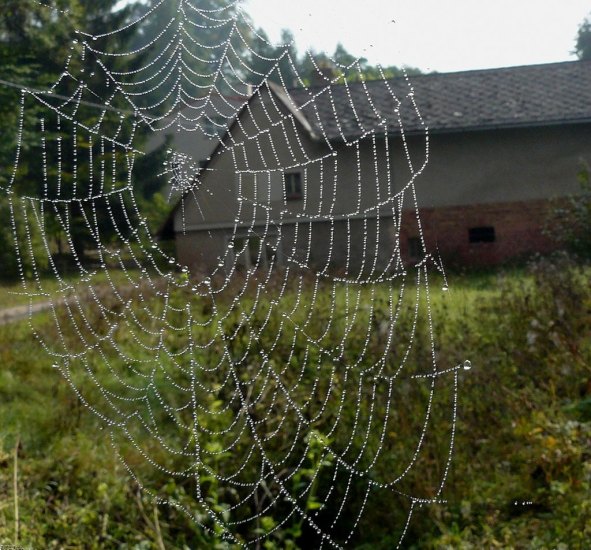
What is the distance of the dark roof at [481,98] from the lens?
625 inches

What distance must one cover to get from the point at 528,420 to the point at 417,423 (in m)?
0.69

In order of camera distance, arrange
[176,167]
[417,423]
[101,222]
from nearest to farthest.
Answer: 1. [176,167]
2. [417,423]
3. [101,222]

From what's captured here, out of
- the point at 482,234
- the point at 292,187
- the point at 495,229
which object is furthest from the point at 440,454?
the point at 482,234

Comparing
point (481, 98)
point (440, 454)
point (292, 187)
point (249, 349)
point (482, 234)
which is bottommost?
point (440, 454)

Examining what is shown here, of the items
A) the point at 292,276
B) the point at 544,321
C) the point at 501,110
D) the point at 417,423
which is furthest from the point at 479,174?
the point at 417,423

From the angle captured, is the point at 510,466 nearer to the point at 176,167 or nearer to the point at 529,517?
the point at 529,517

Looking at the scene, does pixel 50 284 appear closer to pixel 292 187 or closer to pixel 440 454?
pixel 292 187

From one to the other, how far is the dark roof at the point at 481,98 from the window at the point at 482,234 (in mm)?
1524

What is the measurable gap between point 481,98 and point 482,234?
118 inches

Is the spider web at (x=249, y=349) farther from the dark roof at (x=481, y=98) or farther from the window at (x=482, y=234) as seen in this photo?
the dark roof at (x=481, y=98)

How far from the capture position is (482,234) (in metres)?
15.7

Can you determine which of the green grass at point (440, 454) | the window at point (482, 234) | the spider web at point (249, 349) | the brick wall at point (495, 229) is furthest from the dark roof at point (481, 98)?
Answer: the green grass at point (440, 454)

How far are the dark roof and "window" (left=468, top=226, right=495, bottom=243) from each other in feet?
5.00

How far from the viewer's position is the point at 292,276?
7520 millimetres
